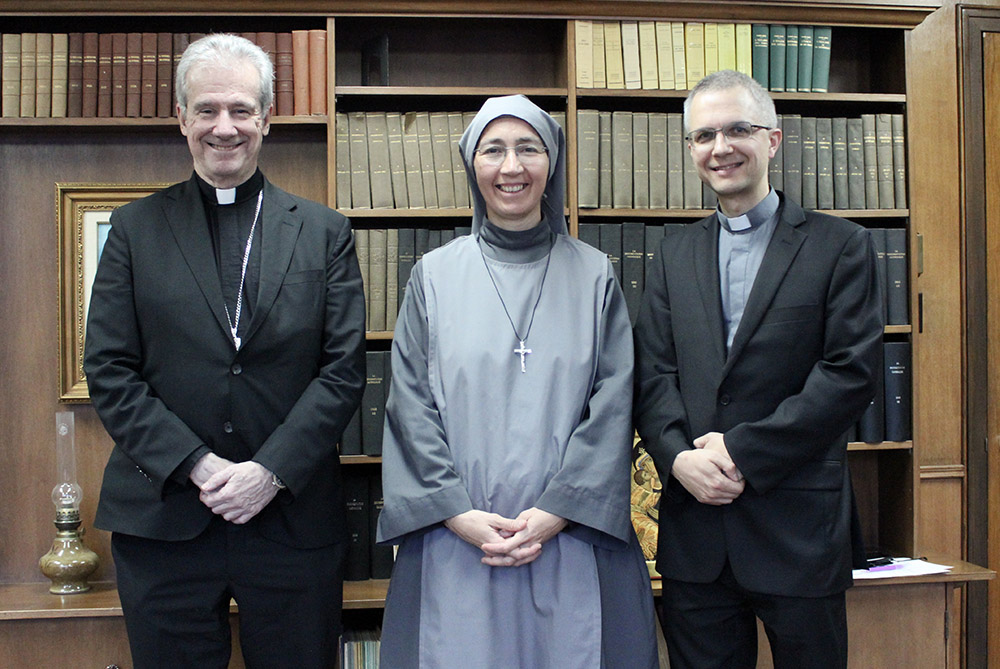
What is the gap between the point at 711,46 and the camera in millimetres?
3047

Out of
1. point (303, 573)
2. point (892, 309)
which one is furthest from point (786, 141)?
point (303, 573)

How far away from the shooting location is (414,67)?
325cm

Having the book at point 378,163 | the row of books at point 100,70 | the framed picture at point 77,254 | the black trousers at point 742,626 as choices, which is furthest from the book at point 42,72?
the black trousers at point 742,626

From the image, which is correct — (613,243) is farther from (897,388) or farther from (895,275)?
(897,388)

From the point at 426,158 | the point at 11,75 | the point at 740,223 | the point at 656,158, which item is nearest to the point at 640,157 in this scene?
the point at 656,158

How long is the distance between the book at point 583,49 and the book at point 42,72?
1754 mm

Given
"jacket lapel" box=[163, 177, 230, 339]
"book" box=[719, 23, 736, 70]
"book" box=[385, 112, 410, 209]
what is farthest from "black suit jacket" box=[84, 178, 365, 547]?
"book" box=[719, 23, 736, 70]

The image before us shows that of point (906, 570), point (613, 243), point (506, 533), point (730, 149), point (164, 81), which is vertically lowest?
point (906, 570)

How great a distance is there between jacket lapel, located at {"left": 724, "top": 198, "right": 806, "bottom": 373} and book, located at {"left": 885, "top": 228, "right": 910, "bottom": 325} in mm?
1124

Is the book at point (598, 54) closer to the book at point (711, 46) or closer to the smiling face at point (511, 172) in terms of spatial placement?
the book at point (711, 46)

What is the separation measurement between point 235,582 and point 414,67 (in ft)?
6.56

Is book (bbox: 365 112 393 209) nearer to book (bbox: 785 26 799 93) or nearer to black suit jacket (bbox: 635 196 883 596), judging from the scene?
black suit jacket (bbox: 635 196 883 596)

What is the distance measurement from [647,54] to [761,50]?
401 millimetres

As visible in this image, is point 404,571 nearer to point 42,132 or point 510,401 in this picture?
point 510,401
